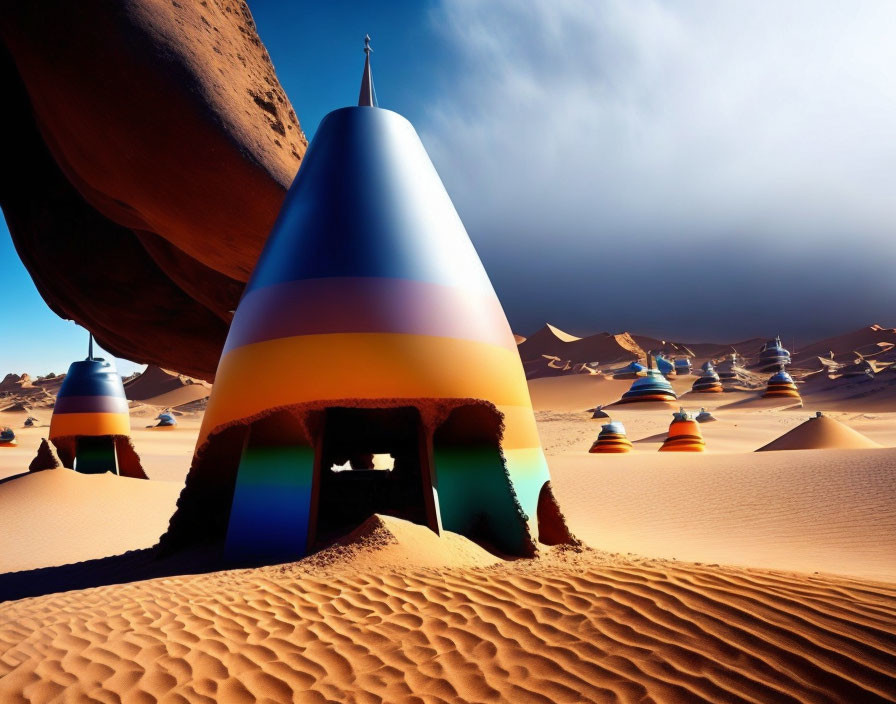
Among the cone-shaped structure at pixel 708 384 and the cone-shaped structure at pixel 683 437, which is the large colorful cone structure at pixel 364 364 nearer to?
the cone-shaped structure at pixel 683 437

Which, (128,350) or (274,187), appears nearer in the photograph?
(274,187)

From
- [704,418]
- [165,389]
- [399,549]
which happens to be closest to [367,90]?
[399,549]

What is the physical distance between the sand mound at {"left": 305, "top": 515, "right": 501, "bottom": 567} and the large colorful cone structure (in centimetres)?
22

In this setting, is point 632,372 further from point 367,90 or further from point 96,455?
point 367,90

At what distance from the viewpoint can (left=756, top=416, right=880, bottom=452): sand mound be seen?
59.4 feet

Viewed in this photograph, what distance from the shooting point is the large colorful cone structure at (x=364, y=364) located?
5605 mm

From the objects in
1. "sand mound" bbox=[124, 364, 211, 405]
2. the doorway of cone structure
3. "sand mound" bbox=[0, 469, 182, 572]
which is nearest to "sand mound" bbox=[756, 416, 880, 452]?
the doorway of cone structure

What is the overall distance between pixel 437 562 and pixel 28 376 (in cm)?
8486

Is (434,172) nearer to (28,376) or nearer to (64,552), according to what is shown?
(64,552)

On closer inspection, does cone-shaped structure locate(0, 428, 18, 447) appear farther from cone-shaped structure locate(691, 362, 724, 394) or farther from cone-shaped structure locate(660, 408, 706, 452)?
cone-shaped structure locate(691, 362, 724, 394)

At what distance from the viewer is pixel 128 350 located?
50.5ft

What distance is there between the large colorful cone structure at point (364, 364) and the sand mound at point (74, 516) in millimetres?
4506

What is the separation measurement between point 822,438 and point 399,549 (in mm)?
17570

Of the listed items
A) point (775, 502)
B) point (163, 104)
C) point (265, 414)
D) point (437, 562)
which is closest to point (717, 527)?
point (775, 502)
